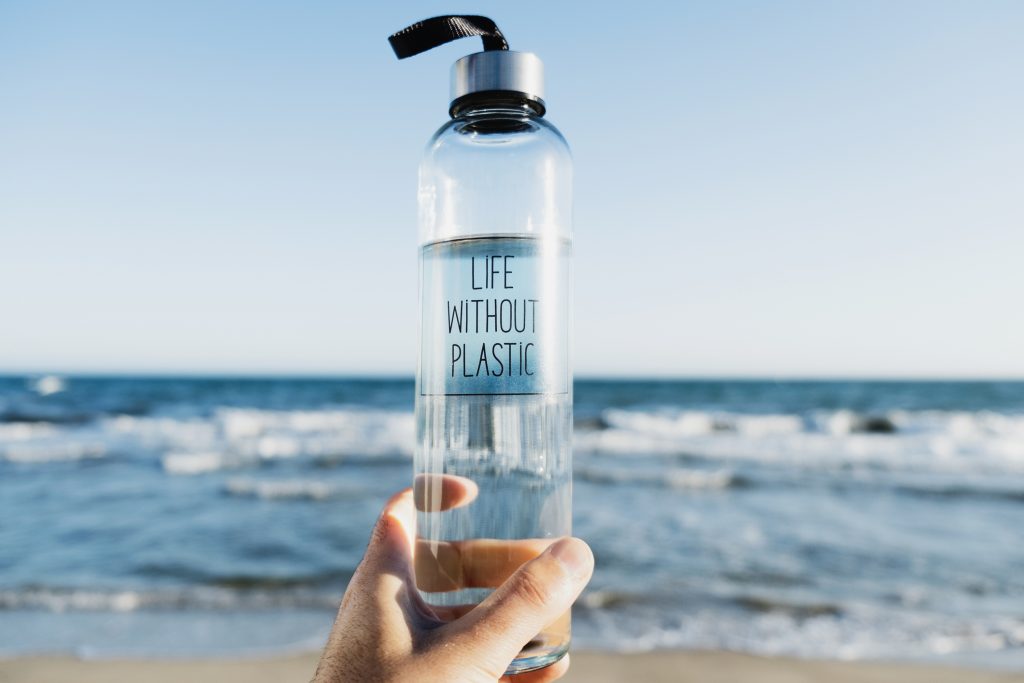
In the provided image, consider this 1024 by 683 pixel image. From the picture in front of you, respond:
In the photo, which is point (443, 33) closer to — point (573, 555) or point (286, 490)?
point (573, 555)

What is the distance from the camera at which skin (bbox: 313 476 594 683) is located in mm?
1201

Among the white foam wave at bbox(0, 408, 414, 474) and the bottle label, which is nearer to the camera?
the bottle label

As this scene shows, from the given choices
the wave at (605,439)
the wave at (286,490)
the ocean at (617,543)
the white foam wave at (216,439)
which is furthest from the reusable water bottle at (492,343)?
the white foam wave at (216,439)

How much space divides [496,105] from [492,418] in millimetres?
580

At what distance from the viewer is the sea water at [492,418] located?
1.30 meters

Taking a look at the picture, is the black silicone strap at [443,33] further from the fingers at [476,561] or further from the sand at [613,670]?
the sand at [613,670]

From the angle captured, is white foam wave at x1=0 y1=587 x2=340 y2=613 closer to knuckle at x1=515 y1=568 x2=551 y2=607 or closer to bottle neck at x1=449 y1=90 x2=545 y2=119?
knuckle at x1=515 y1=568 x2=551 y2=607

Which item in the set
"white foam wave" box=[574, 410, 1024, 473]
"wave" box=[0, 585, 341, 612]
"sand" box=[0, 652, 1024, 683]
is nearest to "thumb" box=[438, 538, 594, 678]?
"sand" box=[0, 652, 1024, 683]

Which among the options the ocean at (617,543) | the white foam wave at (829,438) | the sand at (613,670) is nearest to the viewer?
the sand at (613,670)

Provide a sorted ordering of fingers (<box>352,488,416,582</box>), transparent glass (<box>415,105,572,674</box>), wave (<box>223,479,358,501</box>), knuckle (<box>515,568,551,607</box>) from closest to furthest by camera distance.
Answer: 1. knuckle (<box>515,568,551,607</box>)
2. transparent glass (<box>415,105,572,674</box>)
3. fingers (<box>352,488,416,582</box>)
4. wave (<box>223,479,358,501</box>)

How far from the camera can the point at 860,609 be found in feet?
16.1

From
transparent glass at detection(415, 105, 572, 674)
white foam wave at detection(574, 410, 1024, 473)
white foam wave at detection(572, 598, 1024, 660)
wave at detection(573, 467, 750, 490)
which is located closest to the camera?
transparent glass at detection(415, 105, 572, 674)

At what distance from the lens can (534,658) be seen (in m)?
1.33

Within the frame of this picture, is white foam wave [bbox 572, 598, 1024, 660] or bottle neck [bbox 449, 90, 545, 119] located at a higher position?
bottle neck [bbox 449, 90, 545, 119]
